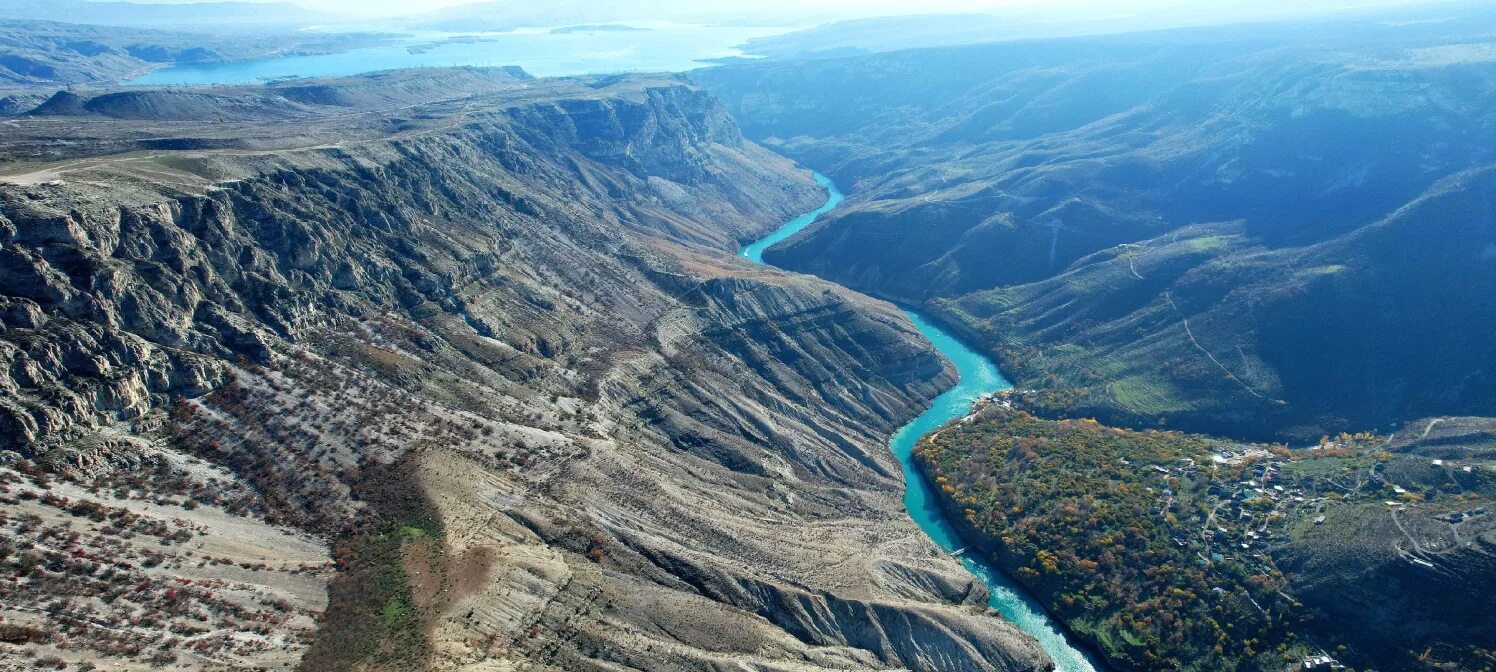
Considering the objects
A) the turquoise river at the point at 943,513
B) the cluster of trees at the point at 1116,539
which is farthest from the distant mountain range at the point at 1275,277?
the cluster of trees at the point at 1116,539

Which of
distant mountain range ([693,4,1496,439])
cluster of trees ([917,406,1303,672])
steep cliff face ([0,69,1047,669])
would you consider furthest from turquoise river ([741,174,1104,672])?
distant mountain range ([693,4,1496,439])

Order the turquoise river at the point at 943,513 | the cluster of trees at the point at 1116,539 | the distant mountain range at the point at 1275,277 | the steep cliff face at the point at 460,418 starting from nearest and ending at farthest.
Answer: the steep cliff face at the point at 460,418, the cluster of trees at the point at 1116,539, the turquoise river at the point at 943,513, the distant mountain range at the point at 1275,277

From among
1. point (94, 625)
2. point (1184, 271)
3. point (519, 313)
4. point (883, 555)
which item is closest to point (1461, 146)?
point (1184, 271)

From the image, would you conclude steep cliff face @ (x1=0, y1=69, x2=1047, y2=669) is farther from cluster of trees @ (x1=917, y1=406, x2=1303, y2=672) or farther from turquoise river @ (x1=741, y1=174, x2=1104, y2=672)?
cluster of trees @ (x1=917, y1=406, x2=1303, y2=672)

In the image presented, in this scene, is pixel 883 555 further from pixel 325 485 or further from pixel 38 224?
pixel 38 224

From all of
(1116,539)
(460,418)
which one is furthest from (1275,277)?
A: (460,418)

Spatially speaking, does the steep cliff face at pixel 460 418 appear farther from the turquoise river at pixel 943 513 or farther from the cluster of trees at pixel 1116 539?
the cluster of trees at pixel 1116 539
